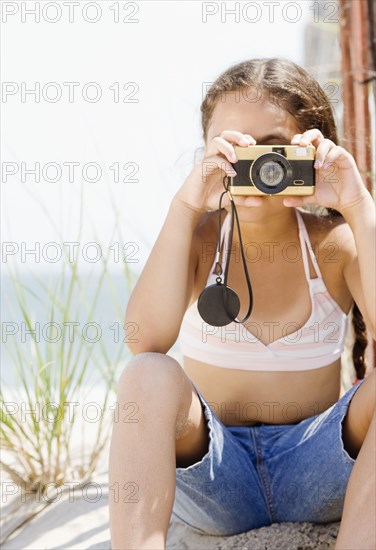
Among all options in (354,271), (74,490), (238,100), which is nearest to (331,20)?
(238,100)

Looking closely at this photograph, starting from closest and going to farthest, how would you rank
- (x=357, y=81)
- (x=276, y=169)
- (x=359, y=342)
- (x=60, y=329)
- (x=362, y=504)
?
(x=362, y=504), (x=276, y=169), (x=359, y=342), (x=60, y=329), (x=357, y=81)

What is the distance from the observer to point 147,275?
5.36 feet

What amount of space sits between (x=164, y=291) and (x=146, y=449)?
1.34 ft

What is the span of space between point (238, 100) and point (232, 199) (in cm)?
26

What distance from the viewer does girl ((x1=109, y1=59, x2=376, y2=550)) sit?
53.0 inches

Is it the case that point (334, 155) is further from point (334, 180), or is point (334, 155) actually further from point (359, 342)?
point (359, 342)

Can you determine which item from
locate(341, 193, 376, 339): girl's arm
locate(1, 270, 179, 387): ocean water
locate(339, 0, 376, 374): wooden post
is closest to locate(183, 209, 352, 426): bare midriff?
locate(341, 193, 376, 339): girl's arm

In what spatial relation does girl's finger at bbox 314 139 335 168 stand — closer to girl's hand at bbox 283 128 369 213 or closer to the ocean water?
girl's hand at bbox 283 128 369 213

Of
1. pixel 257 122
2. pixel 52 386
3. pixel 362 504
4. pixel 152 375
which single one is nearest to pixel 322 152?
pixel 257 122

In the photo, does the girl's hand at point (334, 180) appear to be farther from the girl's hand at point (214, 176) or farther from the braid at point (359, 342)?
the braid at point (359, 342)

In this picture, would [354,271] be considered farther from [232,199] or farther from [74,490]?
[74,490]

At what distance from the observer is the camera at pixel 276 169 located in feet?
4.97

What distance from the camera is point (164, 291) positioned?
1.61 metres

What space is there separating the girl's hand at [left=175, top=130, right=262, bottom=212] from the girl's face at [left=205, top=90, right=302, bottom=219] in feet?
0.19
